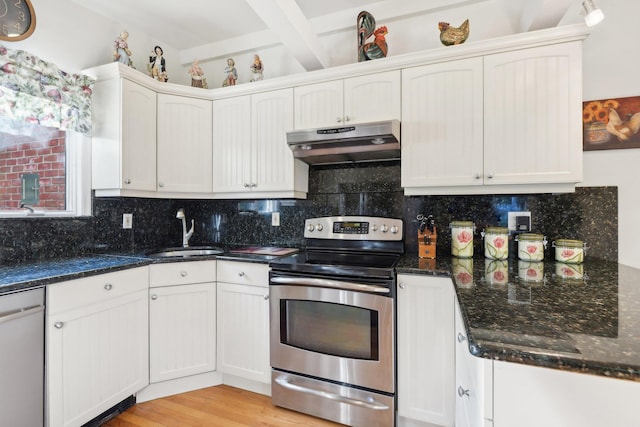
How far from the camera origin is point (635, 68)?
178 centimetres

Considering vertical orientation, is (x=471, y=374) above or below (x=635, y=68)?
below

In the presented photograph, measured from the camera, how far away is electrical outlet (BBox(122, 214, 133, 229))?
7.96 ft

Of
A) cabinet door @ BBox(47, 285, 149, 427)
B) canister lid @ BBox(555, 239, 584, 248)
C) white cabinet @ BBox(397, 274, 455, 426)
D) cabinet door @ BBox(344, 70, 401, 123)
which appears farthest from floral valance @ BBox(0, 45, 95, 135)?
canister lid @ BBox(555, 239, 584, 248)

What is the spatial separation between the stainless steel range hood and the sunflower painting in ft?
3.66

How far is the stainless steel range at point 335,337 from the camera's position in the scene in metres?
1.66

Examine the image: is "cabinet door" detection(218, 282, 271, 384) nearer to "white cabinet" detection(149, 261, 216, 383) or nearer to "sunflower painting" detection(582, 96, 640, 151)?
A: "white cabinet" detection(149, 261, 216, 383)

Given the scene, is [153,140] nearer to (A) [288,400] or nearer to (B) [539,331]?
(A) [288,400]

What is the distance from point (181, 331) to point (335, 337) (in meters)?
1.04

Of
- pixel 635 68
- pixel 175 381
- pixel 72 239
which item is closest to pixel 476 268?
pixel 635 68

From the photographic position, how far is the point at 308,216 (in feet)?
8.21

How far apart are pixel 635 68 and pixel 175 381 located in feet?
11.2

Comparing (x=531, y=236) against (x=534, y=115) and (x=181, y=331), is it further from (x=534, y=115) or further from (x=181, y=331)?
(x=181, y=331)

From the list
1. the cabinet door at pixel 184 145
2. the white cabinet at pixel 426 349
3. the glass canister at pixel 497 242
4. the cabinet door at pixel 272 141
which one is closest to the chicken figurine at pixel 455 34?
the cabinet door at pixel 272 141

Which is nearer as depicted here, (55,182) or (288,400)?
(288,400)
